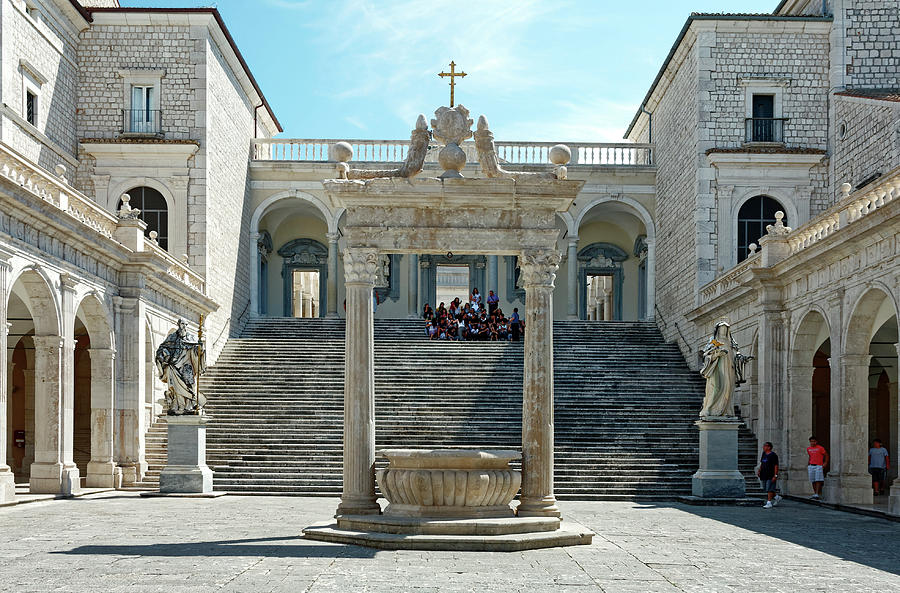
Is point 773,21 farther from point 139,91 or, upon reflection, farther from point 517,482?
point 517,482

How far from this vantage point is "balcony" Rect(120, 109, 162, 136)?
33031mm

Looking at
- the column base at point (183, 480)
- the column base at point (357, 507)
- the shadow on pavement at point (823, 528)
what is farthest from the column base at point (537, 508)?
the column base at point (183, 480)

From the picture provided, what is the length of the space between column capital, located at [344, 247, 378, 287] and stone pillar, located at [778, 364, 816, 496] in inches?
555

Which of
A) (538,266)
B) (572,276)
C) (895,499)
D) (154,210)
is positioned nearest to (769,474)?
(895,499)

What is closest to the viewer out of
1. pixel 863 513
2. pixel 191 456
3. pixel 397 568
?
pixel 397 568

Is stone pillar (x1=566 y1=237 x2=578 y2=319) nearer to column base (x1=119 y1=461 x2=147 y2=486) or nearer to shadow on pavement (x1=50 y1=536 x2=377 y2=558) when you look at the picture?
column base (x1=119 y1=461 x2=147 y2=486)

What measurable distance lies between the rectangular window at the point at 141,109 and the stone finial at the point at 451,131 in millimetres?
20870

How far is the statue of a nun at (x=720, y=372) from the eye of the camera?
2198 centimetres

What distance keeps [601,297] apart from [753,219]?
20455 millimetres

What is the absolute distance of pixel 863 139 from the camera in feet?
98.8

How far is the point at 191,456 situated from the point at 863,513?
499 inches

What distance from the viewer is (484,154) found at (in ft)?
46.6

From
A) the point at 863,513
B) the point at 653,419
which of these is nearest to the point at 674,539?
the point at 863,513

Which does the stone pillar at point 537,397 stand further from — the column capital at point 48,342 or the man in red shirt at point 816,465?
the column capital at point 48,342
